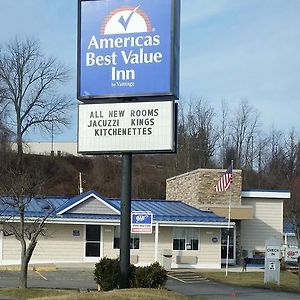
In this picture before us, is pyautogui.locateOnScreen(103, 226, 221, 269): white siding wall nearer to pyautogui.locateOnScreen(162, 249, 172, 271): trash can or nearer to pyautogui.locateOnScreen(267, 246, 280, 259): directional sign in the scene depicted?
pyautogui.locateOnScreen(162, 249, 172, 271): trash can

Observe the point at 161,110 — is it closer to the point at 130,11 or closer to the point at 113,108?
the point at 113,108

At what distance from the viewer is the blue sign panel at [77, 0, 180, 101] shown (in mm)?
17812

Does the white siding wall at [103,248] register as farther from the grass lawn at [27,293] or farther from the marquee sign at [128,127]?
the marquee sign at [128,127]

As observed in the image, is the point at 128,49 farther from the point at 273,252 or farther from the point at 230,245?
the point at 230,245

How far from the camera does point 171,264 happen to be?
1459 inches

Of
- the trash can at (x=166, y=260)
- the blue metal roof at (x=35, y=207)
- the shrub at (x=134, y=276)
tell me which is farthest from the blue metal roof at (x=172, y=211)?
the shrub at (x=134, y=276)

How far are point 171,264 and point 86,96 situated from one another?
20.4 meters

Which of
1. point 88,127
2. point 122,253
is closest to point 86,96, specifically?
point 88,127

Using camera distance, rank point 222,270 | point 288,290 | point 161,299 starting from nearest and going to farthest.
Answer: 1. point 161,299
2. point 288,290
3. point 222,270

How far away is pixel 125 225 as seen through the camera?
1806 centimetres

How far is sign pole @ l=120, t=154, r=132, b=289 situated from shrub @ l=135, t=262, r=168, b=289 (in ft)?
1.26

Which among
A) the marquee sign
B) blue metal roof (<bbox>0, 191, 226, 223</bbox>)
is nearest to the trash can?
blue metal roof (<bbox>0, 191, 226, 223</bbox>)

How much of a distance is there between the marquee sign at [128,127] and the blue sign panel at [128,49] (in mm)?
334

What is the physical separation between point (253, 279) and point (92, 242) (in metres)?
9.04
